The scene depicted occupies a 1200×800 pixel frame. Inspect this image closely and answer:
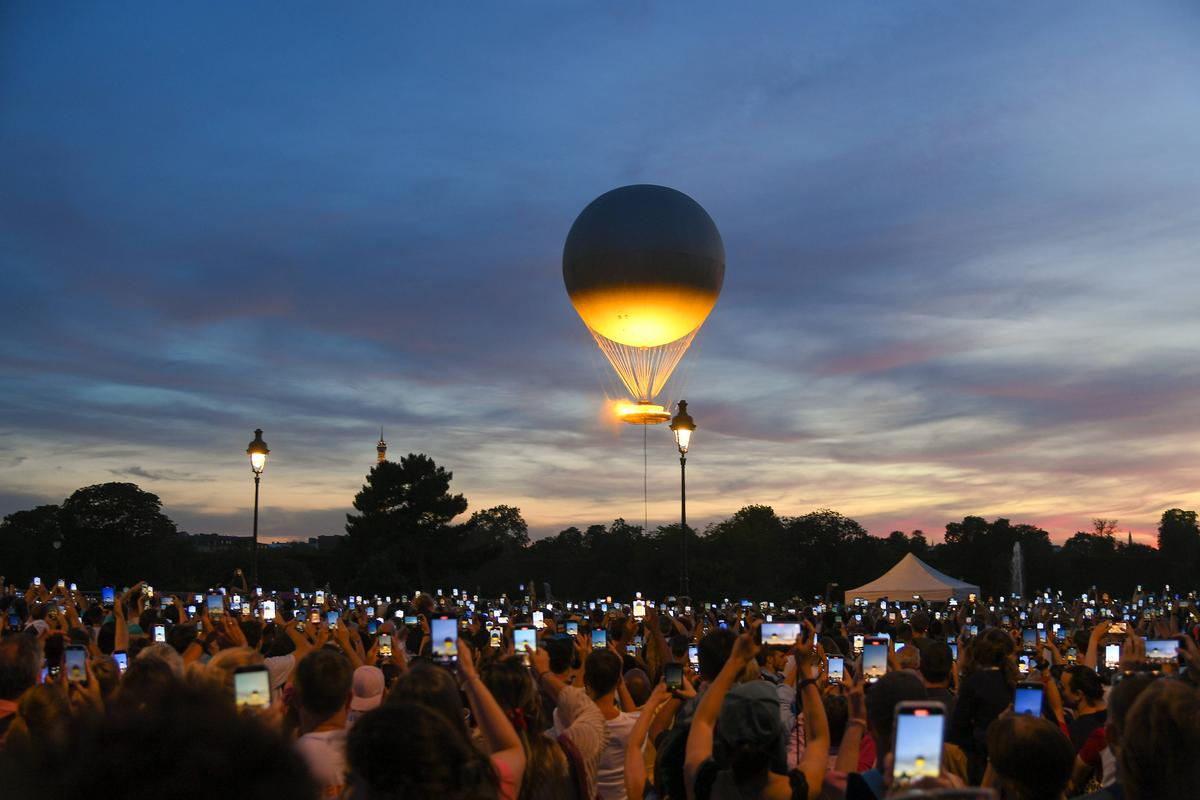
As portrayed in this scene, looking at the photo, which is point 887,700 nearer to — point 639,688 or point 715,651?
point 715,651

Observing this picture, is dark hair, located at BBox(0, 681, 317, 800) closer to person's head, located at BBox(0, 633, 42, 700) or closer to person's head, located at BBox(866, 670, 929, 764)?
person's head, located at BBox(866, 670, 929, 764)

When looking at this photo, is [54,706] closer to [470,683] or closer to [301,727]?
[301,727]

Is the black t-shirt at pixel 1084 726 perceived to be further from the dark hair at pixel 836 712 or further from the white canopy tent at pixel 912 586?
the white canopy tent at pixel 912 586

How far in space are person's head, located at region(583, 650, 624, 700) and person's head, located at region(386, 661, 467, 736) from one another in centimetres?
214

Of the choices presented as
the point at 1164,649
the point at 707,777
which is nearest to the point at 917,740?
the point at 707,777

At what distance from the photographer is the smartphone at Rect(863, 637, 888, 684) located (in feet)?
29.1

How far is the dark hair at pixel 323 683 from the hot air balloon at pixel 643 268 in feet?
90.7

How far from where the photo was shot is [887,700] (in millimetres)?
5359

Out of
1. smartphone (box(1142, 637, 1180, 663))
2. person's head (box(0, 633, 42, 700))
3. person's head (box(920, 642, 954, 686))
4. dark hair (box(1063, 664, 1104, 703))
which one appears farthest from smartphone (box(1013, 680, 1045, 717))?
person's head (box(0, 633, 42, 700))

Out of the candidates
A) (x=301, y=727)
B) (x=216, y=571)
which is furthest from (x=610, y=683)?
(x=216, y=571)

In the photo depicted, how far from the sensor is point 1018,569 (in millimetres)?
82312

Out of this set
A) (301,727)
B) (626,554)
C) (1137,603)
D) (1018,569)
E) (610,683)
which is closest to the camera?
(301,727)

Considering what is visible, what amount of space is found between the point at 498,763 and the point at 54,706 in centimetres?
269

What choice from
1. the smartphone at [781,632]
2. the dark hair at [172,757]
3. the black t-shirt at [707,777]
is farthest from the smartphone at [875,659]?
the dark hair at [172,757]
